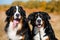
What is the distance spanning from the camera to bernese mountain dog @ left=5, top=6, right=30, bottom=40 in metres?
8.24

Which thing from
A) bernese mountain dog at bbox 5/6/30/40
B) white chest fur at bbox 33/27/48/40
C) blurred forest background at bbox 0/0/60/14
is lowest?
white chest fur at bbox 33/27/48/40

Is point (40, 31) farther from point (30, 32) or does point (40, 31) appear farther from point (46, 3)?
point (46, 3)

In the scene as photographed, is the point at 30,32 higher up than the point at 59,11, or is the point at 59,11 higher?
the point at 59,11

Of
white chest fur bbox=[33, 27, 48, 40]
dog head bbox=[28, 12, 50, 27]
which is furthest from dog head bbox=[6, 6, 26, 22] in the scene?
white chest fur bbox=[33, 27, 48, 40]

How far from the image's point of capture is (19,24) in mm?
8289

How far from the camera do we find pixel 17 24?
8328 millimetres

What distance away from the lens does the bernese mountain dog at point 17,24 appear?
8.24m

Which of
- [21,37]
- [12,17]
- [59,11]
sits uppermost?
[59,11]

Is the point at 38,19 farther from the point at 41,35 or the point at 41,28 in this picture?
the point at 41,35

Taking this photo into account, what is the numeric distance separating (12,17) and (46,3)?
1884cm

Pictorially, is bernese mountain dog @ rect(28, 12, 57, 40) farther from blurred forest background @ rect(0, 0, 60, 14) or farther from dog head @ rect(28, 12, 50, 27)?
blurred forest background @ rect(0, 0, 60, 14)

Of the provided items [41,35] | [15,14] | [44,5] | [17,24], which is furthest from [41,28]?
[44,5]

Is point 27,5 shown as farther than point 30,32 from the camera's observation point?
Yes

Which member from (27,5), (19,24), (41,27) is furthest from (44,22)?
(27,5)
